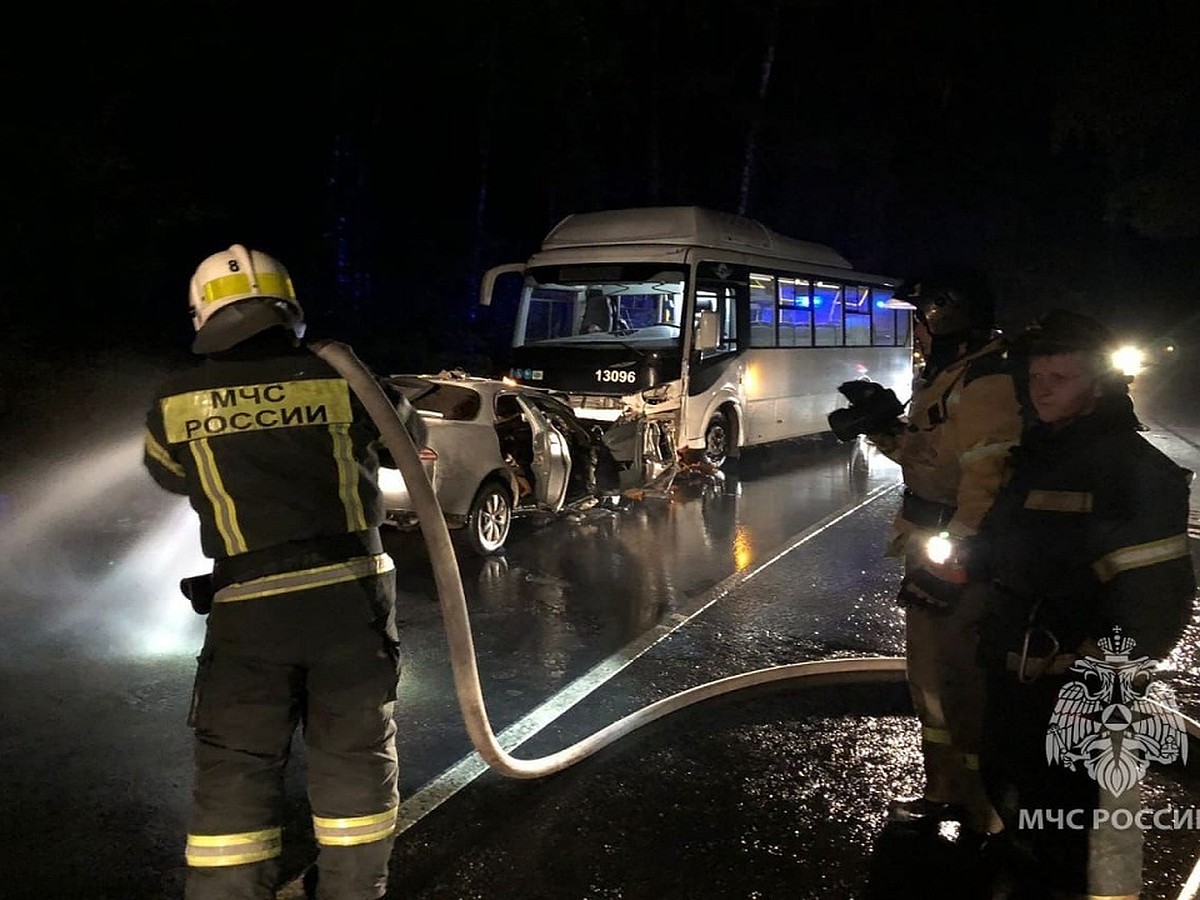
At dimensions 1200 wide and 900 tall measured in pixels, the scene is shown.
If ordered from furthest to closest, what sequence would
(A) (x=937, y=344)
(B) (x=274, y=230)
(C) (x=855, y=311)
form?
(B) (x=274, y=230) < (C) (x=855, y=311) < (A) (x=937, y=344)

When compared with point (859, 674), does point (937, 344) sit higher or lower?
higher

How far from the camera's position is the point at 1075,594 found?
8.53 ft

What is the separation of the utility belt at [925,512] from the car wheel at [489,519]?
4569mm

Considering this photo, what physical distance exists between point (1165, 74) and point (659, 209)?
334 inches

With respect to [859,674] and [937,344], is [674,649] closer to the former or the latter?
[859,674]

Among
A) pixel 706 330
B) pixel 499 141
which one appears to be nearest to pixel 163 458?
pixel 706 330

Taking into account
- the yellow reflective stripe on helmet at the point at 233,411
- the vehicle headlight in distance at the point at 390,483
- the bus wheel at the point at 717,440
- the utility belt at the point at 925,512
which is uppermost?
the yellow reflective stripe on helmet at the point at 233,411

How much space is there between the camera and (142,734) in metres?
4.31

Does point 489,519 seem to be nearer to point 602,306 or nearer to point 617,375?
point 617,375

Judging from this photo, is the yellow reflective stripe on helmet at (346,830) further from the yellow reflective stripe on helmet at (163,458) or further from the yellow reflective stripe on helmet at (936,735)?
the yellow reflective stripe on helmet at (936,735)

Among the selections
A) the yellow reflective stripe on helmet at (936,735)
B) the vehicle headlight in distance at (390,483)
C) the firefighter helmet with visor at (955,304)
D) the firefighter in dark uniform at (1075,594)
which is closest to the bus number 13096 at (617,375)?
the vehicle headlight in distance at (390,483)

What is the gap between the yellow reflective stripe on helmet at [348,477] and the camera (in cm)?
266

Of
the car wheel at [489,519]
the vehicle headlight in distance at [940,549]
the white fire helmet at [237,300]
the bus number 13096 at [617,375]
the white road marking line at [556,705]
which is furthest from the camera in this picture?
the bus number 13096 at [617,375]

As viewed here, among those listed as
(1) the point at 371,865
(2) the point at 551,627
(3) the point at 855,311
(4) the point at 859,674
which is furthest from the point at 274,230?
(1) the point at 371,865
